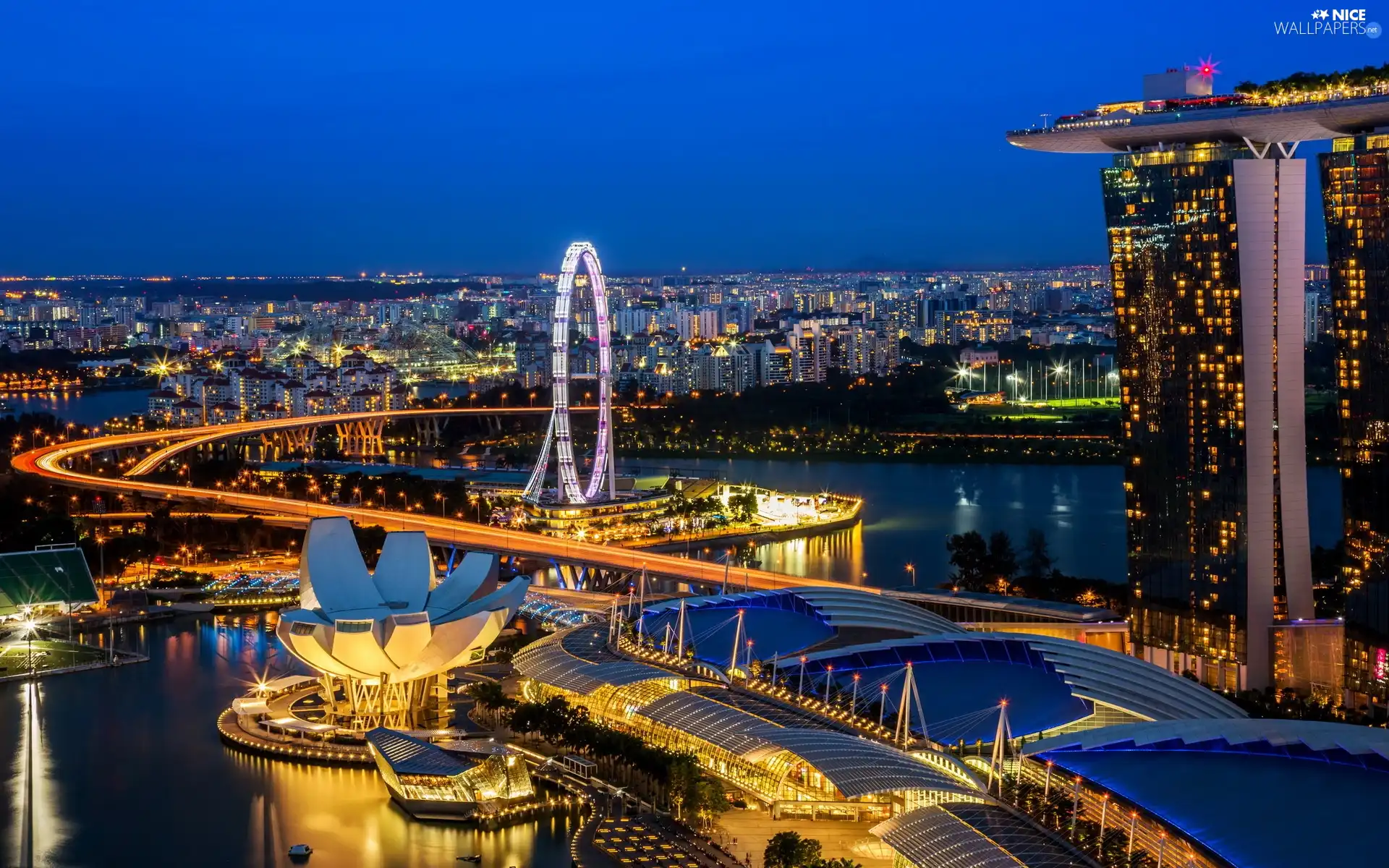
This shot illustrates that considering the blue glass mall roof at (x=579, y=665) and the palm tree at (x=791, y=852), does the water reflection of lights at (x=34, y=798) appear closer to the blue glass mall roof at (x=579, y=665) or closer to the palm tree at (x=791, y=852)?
the blue glass mall roof at (x=579, y=665)

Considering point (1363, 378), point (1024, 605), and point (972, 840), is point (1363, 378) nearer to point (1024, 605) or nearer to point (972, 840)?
point (1024, 605)

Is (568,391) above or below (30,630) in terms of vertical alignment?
above

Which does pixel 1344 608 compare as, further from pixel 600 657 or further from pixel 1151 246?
pixel 600 657

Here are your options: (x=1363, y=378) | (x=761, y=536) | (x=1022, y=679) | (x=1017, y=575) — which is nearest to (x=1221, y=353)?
(x=1363, y=378)

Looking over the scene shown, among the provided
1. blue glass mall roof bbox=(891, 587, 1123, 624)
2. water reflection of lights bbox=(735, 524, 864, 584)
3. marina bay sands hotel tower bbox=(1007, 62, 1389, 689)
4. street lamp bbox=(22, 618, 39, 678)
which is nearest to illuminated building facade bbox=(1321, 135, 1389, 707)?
marina bay sands hotel tower bbox=(1007, 62, 1389, 689)

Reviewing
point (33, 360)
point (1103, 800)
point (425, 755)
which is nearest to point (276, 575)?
point (425, 755)
